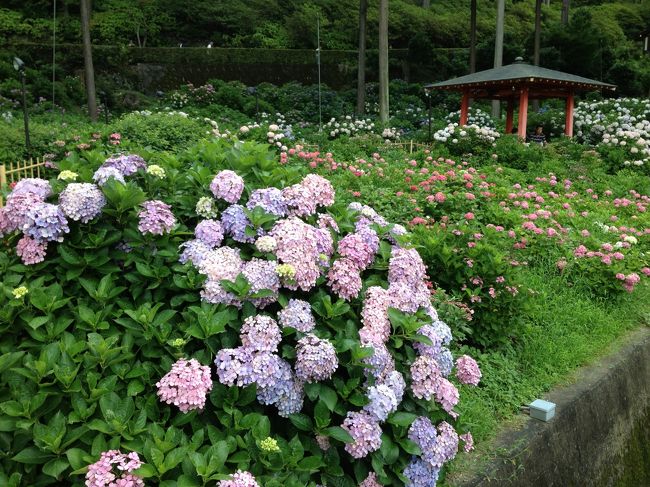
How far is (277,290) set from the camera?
7.16 feet

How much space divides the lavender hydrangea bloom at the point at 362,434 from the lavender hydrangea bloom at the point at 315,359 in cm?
18

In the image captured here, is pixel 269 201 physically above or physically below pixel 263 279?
above

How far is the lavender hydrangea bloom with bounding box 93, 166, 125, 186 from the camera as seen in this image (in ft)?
7.51

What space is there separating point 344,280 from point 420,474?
79cm

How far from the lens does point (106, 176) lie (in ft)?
7.55

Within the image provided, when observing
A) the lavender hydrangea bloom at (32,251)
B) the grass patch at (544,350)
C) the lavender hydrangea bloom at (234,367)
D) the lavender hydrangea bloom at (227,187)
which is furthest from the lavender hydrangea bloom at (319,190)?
the grass patch at (544,350)

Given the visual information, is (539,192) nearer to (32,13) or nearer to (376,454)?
(376,454)

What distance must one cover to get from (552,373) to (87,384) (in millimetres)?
3193

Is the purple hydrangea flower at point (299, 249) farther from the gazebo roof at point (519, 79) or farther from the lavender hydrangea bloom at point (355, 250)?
the gazebo roof at point (519, 79)

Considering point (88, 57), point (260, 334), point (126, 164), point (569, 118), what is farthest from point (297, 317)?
point (88, 57)

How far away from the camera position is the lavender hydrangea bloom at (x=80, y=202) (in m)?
2.18

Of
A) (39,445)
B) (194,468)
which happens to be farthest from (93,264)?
(194,468)

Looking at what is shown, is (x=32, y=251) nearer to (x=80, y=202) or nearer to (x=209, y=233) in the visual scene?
(x=80, y=202)

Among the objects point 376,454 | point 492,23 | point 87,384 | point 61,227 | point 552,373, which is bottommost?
point 552,373
